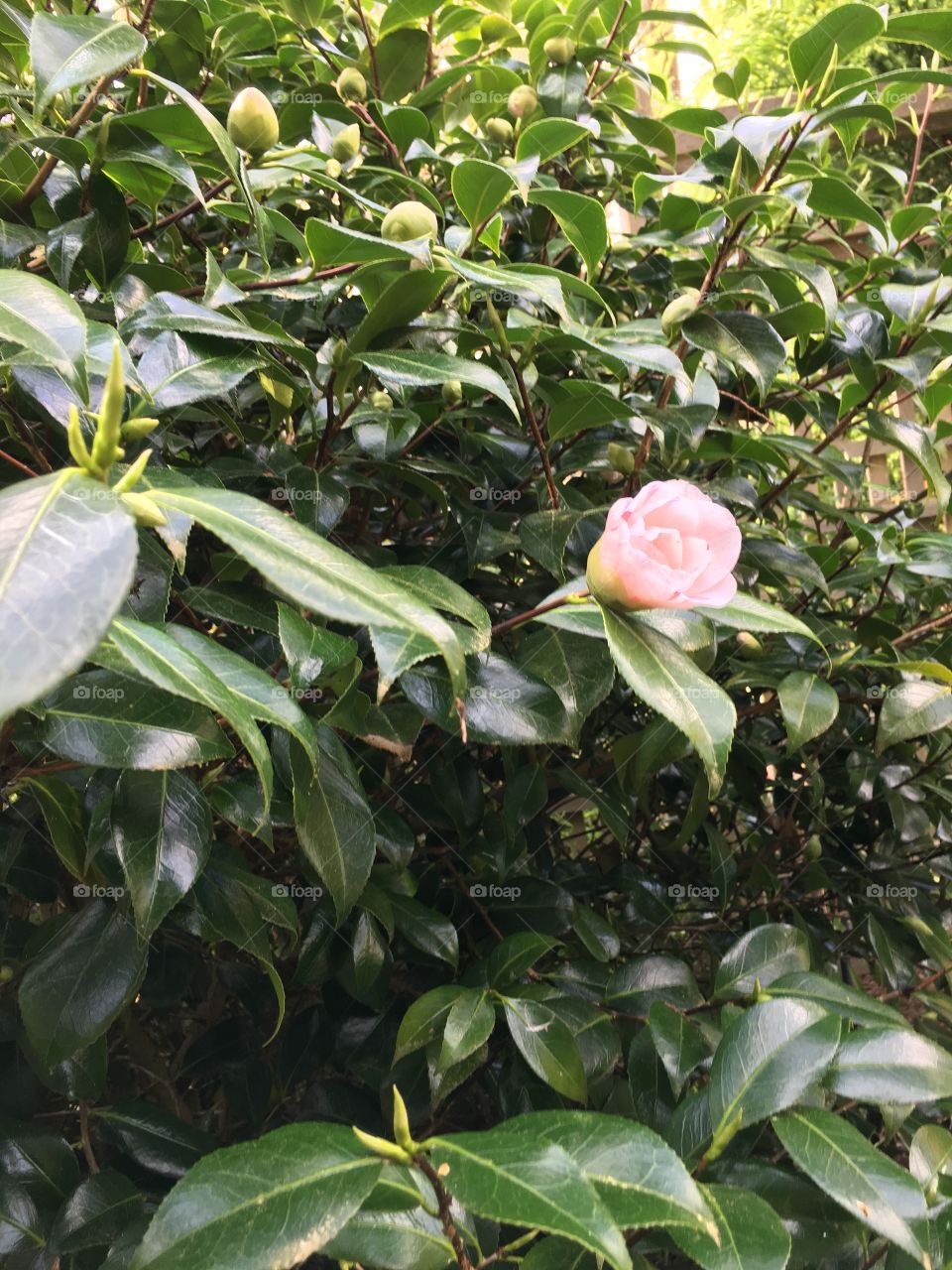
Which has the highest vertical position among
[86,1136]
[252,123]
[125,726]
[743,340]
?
[252,123]

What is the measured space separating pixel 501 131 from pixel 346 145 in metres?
0.26

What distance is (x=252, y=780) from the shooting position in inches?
21.7

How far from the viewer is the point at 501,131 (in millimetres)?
889

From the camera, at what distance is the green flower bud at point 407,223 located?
22.0 inches

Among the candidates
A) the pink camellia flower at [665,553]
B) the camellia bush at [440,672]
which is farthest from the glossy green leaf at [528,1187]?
the pink camellia flower at [665,553]

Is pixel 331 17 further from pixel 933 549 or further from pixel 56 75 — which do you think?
pixel 933 549

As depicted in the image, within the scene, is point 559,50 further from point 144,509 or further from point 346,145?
point 144,509

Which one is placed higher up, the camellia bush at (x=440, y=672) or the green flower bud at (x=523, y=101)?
the green flower bud at (x=523, y=101)

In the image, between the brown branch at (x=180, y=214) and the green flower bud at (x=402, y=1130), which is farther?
the brown branch at (x=180, y=214)

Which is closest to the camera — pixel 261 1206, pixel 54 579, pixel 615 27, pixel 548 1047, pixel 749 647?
pixel 54 579

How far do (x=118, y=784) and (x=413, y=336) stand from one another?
342mm

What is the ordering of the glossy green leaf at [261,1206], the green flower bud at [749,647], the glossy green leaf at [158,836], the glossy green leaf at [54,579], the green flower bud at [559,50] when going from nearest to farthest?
the glossy green leaf at [54,579] → the glossy green leaf at [261,1206] → the glossy green leaf at [158,836] → the green flower bud at [749,647] → the green flower bud at [559,50]

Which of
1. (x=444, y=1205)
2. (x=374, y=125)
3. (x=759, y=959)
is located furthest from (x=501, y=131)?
(x=444, y=1205)

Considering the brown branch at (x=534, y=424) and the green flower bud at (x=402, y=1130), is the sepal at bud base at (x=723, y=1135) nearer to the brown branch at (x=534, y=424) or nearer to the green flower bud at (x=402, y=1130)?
the green flower bud at (x=402, y=1130)
